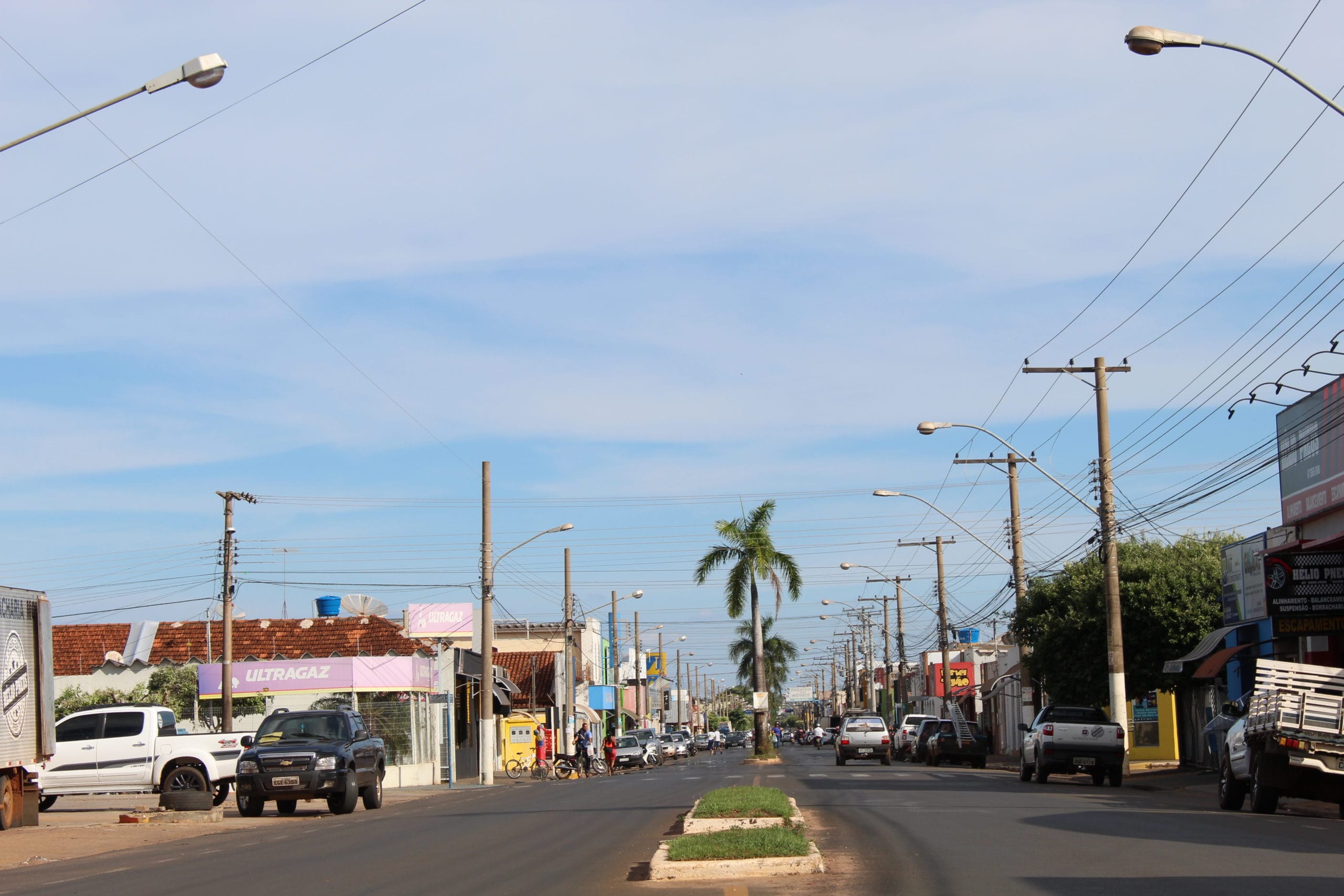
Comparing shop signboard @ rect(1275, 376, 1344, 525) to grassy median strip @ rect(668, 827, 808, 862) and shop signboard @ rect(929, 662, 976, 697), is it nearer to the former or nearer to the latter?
grassy median strip @ rect(668, 827, 808, 862)

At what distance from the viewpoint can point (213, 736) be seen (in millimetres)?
26828

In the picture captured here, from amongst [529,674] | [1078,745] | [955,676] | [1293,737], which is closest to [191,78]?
[1293,737]

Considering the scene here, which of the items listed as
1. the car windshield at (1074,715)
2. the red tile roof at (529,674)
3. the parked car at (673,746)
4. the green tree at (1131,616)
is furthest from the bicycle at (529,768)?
the car windshield at (1074,715)

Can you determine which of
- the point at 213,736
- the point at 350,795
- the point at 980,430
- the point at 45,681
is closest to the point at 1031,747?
the point at 980,430

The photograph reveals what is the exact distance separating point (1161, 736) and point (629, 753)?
21563 mm

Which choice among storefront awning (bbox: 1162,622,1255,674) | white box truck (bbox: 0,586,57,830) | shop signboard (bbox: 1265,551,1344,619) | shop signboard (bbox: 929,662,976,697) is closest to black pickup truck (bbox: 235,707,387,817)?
white box truck (bbox: 0,586,57,830)

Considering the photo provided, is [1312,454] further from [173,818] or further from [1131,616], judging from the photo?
[173,818]

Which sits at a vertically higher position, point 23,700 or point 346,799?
point 23,700

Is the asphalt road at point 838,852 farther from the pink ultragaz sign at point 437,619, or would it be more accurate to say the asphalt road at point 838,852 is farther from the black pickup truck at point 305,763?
the pink ultragaz sign at point 437,619

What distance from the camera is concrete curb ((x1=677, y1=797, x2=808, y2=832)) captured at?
48.1 ft

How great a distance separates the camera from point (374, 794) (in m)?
26.1

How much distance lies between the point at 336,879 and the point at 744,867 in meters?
4.01

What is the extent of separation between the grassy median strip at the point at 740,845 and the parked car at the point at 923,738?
33.1 m

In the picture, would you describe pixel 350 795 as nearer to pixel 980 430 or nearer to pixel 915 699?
pixel 980 430
